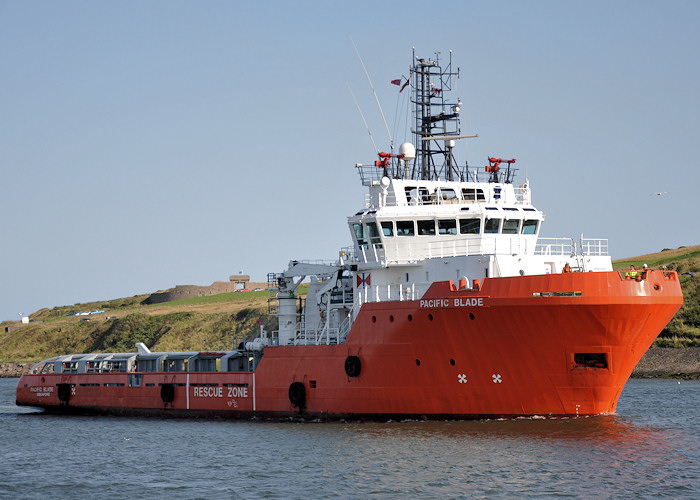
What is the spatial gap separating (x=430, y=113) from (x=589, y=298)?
12022mm

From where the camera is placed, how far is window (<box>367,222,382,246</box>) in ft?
99.2

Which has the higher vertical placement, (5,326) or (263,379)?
(5,326)

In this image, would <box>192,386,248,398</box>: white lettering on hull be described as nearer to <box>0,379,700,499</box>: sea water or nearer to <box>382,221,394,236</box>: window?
<box>0,379,700,499</box>: sea water

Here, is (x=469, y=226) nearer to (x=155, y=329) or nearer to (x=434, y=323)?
(x=434, y=323)

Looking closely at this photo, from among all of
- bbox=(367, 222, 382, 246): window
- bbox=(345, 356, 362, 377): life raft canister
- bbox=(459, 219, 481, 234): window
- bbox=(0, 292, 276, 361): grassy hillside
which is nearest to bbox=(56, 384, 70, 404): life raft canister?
bbox=(345, 356, 362, 377): life raft canister

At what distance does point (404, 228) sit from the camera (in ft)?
98.2

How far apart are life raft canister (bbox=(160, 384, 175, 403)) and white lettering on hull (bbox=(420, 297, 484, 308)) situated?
13.1 meters

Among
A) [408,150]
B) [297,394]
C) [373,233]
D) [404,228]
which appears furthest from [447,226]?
[297,394]

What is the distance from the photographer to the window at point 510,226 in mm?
29750

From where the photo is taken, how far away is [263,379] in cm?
3200

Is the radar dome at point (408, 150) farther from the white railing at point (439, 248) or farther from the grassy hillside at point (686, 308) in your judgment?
the grassy hillside at point (686, 308)

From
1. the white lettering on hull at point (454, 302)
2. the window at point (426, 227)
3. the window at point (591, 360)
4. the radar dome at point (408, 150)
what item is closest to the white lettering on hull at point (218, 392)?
the window at point (426, 227)

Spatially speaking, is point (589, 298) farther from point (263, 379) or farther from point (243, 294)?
point (243, 294)

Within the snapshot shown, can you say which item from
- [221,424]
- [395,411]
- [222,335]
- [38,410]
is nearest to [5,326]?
[222,335]
